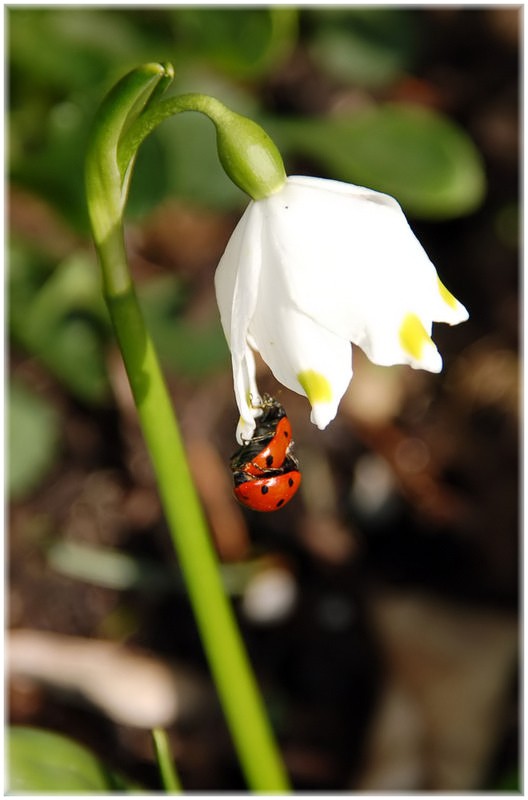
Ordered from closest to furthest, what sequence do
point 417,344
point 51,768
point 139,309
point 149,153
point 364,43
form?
point 417,344 < point 139,309 < point 51,768 < point 149,153 < point 364,43

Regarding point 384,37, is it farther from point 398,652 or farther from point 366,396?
point 398,652

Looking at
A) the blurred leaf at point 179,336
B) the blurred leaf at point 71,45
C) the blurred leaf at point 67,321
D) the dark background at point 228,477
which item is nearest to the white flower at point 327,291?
the dark background at point 228,477

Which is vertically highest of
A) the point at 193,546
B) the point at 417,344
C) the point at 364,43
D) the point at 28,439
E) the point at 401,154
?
the point at 364,43

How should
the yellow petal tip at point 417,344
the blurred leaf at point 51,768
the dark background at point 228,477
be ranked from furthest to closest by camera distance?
the dark background at point 228,477, the blurred leaf at point 51,768, the yellow petal tip at point 417,344

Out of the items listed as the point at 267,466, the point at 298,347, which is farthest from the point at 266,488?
the point at 298,347

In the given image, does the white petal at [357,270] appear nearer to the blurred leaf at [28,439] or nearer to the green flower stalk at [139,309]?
the green flower stalk at [139,309]

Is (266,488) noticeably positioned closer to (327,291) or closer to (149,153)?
(327,291)
